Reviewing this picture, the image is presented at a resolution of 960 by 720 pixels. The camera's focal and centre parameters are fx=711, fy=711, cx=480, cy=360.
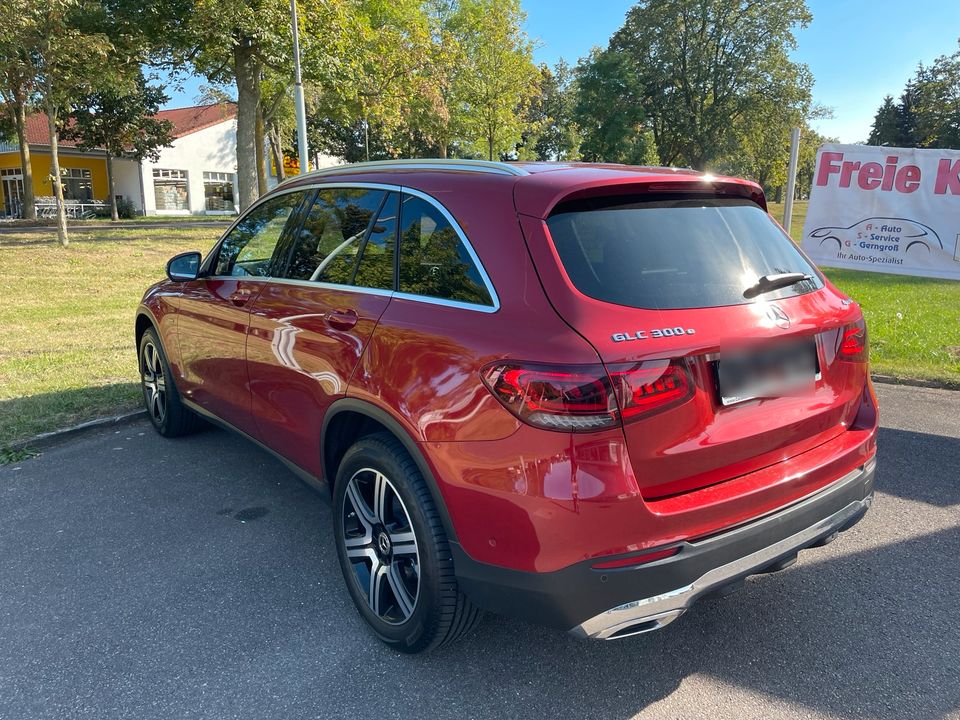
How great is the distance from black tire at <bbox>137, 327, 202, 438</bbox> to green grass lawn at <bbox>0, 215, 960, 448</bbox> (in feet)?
1.97

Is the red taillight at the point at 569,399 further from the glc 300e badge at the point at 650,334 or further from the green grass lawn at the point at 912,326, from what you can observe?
the green grass lawn at the point at 912,326

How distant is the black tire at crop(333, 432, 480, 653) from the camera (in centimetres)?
251


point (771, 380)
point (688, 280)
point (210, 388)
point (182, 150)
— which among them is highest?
point (182, 150)

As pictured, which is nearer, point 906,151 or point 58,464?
point 58,464

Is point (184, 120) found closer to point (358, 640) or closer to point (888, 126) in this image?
point (358, 640)

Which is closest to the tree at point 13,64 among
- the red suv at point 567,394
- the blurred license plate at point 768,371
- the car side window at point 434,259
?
the red suv at point 567,394

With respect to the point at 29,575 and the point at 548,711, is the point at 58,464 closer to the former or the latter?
the point at 29,575

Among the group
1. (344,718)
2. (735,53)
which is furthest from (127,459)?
(735,53)

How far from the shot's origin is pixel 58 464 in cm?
487

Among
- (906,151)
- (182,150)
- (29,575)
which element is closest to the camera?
(29,575)

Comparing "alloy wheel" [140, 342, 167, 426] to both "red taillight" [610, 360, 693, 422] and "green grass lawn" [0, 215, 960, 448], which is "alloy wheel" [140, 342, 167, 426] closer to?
"green grass lawn" [0, 215, 960, 448]

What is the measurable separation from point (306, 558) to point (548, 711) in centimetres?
156

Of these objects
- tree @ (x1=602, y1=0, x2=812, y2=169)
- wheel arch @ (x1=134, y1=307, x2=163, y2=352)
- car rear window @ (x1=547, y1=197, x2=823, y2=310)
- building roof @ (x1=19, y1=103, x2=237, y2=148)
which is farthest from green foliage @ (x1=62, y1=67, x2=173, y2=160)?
car rear window @ (x1=547, y1=197, x2=823, y2=310)

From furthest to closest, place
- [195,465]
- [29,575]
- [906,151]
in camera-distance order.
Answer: [906,151] → [195,465] → [29,575]
